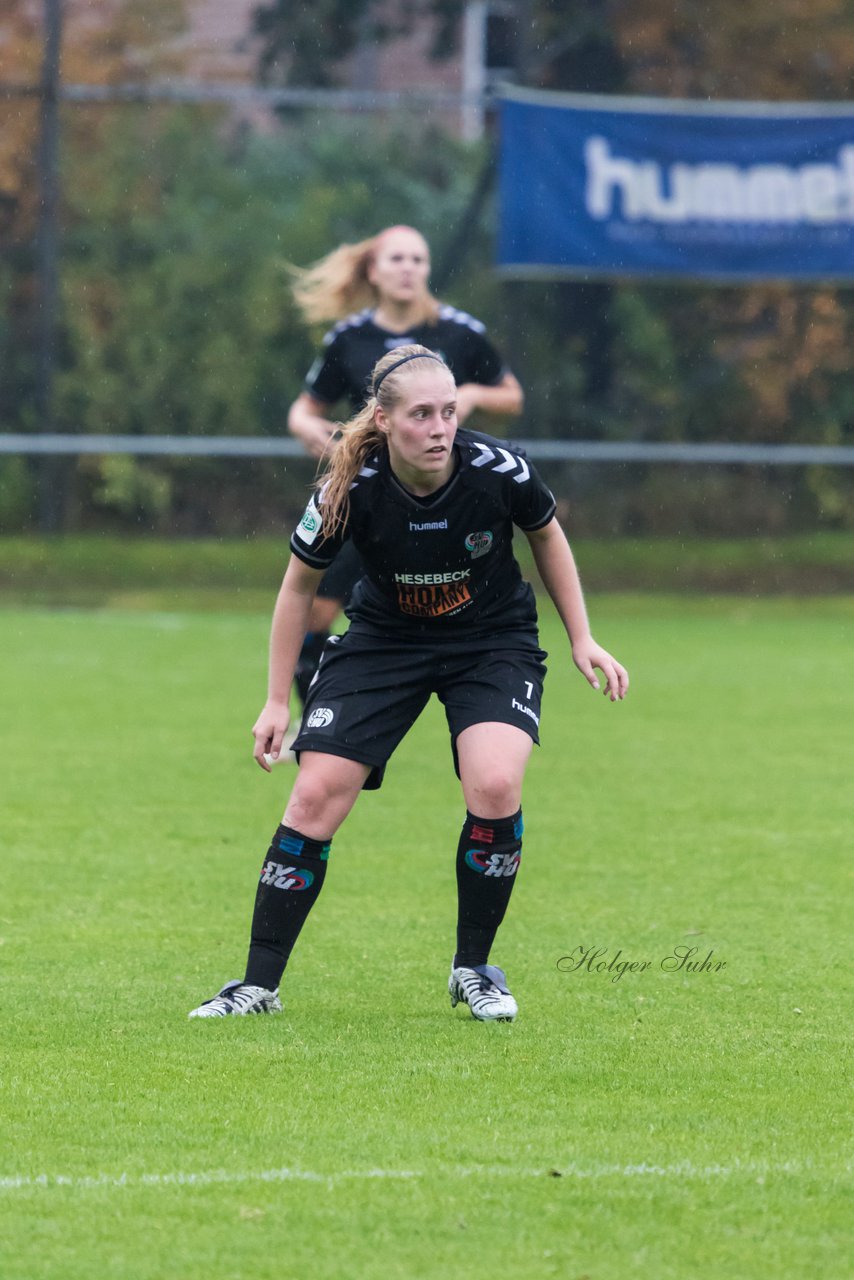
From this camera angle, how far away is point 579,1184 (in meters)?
3.64

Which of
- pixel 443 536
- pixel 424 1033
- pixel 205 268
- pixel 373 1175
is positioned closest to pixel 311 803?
pixel 424 1033

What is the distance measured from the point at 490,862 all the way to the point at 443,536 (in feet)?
2.64

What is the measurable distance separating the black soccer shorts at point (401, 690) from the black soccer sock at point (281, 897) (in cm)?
22

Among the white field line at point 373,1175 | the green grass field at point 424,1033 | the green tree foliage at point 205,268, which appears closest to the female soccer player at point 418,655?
the green grass field at point 424,1033

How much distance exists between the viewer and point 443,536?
4938 mm

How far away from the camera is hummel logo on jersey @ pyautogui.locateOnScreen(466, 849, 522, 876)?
497 cm

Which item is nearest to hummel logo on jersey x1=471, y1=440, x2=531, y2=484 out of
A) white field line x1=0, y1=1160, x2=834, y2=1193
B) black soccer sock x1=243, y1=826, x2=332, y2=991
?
black soccer sock x1=243, y1=826, x2=332, y2=991

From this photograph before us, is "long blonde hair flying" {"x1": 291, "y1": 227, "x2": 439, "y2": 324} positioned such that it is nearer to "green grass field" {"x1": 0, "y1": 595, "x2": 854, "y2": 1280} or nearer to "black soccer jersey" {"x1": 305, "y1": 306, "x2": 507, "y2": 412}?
"black soccer jersey" {"x1": 305, "y1": 306, "x2": 507, "y2": 412}

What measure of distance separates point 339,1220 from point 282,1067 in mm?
948

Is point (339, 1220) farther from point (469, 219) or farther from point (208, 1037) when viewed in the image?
point (469, 219)

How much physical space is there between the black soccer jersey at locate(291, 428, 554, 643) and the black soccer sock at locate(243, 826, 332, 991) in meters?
0.59

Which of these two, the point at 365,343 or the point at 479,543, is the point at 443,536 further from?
the point at 365,343

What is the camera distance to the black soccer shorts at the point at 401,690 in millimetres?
4914
